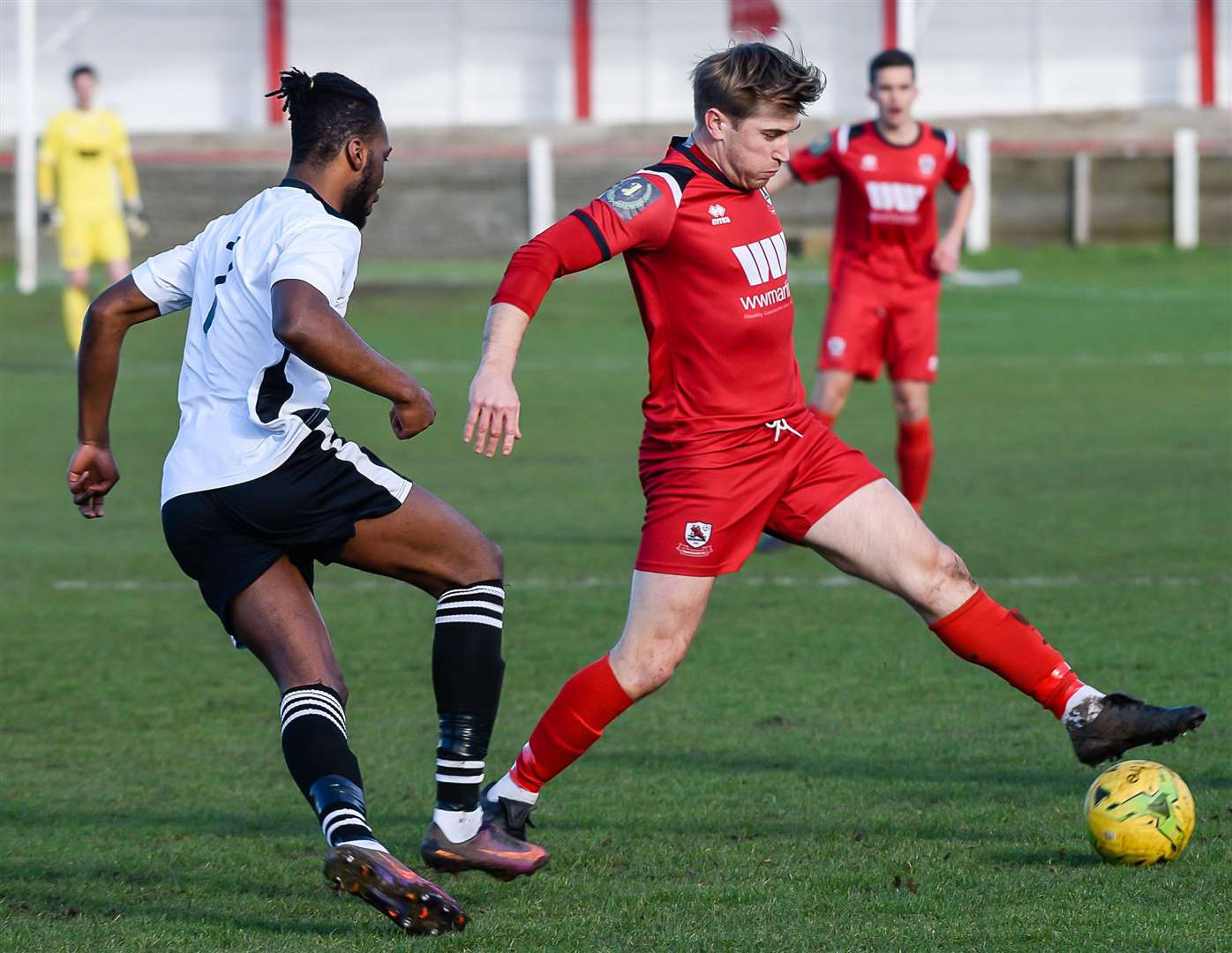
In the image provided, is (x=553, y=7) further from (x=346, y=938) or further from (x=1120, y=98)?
(x=346, y=938)

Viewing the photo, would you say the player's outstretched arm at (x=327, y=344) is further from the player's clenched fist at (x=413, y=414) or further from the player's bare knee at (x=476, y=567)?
the player's bare knee at (x=476, y=567)

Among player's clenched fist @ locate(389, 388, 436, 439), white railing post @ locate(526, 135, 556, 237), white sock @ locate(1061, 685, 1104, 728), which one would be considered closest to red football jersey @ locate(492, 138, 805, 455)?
player's clenched fist @ locate(389, 388, 436, 439)

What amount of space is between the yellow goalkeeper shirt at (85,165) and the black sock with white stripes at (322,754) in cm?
1459

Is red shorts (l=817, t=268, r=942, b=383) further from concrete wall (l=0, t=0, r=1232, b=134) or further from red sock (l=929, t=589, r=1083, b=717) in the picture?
concrete wall (l=0, t=0, r=1232, b=134)

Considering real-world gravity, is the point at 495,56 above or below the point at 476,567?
above

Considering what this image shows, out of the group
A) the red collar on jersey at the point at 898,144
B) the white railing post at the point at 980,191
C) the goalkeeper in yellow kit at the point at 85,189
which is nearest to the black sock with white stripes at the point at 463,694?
the red collar on jersey at the point at 898,144

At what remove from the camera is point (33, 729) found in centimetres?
634

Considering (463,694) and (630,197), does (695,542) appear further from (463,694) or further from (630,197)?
(630,197)

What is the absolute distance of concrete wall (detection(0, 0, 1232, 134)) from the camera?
3850cm

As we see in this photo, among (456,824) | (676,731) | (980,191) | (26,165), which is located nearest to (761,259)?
(456,824)

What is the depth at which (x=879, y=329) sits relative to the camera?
32.3 feet

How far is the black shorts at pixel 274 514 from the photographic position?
14.1ft

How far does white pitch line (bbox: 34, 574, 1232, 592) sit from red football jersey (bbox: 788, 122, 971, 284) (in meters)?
1.88

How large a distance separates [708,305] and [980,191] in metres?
24.1
